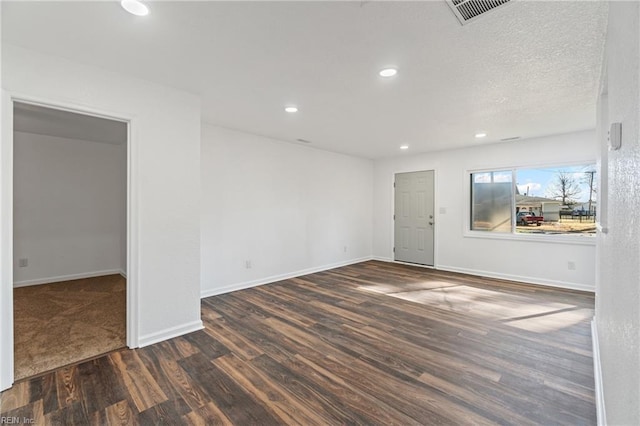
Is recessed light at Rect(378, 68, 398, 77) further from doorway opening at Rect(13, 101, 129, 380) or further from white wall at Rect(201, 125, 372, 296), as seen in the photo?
doorway opening at Rect(13, 101, 129, 380)

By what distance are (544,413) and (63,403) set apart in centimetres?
304

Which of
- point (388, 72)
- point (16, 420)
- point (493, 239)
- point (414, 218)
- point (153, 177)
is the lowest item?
point (16, 420)

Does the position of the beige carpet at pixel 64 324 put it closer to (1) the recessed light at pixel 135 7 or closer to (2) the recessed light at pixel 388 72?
(1) the recessed light at pixel 135 7

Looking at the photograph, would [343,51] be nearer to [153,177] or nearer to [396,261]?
[153,177]

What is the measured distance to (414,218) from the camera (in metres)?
6.02

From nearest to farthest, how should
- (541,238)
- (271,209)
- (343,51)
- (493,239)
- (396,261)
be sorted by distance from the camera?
1. (343,51)
2. (541,238)
3. (271,209)
4. (493,239)
5. (396,261)

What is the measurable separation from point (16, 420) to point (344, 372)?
2.05 m

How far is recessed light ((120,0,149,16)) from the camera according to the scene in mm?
1593

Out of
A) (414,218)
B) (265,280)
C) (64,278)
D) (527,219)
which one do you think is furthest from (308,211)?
(64,278)

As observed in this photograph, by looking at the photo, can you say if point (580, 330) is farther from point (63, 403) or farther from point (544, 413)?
point (63, 403)

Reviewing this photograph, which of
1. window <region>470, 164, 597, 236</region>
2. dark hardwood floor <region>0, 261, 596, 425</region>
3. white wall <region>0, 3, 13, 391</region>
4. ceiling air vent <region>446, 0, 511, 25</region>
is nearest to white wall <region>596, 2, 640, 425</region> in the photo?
ceiling air vent <region>446, 0, 511, 25</region>

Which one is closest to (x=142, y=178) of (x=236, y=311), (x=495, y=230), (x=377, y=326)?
(x=236, y=311)

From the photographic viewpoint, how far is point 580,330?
9.29 ft

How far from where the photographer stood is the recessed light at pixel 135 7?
5.23 ft
